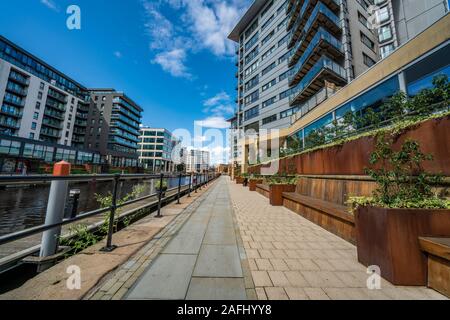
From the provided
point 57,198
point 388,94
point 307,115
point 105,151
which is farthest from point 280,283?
point 105,151

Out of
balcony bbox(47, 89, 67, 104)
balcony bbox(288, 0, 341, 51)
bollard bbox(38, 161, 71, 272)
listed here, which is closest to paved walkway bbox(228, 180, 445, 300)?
bollard bbox(38, 161, 71, 272)

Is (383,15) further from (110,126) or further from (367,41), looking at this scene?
(110,126)

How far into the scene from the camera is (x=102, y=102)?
63.2m

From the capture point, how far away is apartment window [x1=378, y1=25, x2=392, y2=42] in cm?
2147

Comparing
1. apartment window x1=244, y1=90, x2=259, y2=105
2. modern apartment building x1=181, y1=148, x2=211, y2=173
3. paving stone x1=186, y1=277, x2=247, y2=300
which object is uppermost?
apartment window x1=244, y1=90, x2=259, y2=105

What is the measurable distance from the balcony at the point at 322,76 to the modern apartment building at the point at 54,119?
37.9 m

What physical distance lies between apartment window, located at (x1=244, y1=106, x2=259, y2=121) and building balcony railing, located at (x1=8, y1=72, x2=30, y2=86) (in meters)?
52.5

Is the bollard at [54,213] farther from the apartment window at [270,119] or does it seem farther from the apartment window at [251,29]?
the apartment window at [251,29]

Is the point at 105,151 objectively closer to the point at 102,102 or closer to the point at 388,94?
the point at 102,102

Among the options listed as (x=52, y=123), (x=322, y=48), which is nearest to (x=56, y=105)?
(x=52, y=123)

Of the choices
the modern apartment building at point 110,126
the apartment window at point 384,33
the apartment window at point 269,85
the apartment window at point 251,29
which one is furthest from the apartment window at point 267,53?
the modern apartment building at point 110,126

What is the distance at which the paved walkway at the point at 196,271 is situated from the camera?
1.90 m

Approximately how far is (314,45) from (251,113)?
56.4ft

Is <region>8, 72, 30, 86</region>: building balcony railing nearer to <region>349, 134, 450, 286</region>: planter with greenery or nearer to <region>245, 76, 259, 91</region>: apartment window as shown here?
<region>245, 76, 259, 91</region>: apartment window
